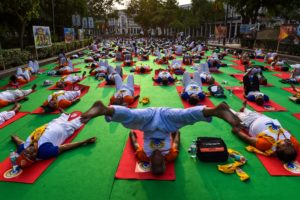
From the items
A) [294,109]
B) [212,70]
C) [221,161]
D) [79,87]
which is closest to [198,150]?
[221,161]

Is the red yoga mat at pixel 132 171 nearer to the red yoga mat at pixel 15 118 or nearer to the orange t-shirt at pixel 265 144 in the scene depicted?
the orange t-shirt at pixel 265 144

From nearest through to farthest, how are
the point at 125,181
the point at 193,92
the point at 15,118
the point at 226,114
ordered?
the point at 226,114
the point at 125,181
the point at 15,118
the point at 193,92

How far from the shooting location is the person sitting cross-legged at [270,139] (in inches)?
170

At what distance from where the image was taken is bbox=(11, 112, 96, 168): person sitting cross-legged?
431 cm

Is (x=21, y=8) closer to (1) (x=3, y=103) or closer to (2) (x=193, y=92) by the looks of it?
(1) (x=3, y=103)

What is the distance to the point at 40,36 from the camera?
672 inches

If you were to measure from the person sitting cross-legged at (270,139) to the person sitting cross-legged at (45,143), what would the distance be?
379 centimetres

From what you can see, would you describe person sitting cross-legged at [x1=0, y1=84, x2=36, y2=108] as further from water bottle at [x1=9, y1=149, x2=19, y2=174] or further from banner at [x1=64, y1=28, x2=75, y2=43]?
banner at [x1=64, y1=28, x2=75, y2=43]

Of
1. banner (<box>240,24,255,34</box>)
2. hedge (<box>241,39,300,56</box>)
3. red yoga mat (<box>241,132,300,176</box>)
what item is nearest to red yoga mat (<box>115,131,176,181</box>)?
red yoga mat (<box>241,132,300,176</box>)

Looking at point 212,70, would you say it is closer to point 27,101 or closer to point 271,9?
point 27,101

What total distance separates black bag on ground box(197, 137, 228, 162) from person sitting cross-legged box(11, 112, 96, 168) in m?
2.60

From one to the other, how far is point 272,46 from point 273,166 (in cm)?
2246

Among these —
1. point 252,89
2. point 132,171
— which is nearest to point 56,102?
point 132,171

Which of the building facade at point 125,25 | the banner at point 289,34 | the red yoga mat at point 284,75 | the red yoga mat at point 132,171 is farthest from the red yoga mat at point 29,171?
the building facade at point 125,25
